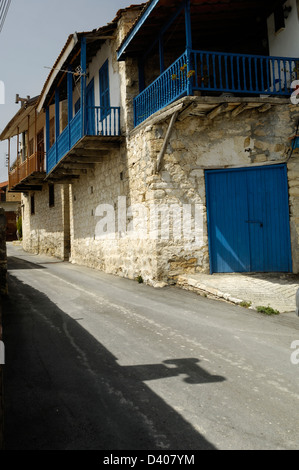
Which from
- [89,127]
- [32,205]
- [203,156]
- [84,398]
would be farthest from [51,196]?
[84,398]

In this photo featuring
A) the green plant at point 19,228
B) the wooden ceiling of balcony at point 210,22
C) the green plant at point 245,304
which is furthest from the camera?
the green plant at point 19,228

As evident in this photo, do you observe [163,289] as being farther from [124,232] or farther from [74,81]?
[74,81]

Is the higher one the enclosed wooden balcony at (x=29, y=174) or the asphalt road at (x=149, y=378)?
the enclosed wooden balcony at (x=29, y=174)

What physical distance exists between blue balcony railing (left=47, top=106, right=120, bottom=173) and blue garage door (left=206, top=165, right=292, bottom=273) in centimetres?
365

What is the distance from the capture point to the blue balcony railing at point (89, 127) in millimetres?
10156

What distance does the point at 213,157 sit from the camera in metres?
8.55

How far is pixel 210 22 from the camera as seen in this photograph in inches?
365

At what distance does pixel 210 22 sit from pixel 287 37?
193 cm

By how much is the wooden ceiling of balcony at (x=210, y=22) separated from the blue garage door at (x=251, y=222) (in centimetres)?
374

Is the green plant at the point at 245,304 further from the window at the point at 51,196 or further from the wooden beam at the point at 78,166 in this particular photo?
the window at the point at 51,196

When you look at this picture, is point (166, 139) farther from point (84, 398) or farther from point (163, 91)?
point (84, 398)

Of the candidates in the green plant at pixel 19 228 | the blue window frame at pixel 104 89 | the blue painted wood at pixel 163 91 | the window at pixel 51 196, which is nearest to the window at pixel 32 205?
the window at pixel 51 196

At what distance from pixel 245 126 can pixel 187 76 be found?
1.86m

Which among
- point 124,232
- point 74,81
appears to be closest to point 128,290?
point 124,232
